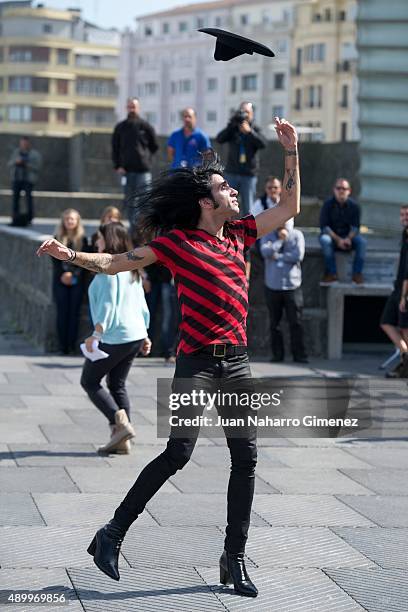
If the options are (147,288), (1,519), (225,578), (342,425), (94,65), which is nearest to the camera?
(225,578)

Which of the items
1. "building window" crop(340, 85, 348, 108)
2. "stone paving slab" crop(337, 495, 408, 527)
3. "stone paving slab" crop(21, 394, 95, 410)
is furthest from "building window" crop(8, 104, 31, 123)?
"stone paving slab" crop(337, 495, 408, 527)

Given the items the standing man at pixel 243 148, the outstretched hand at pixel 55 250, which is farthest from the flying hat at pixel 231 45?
the standing man at pixel 243 148

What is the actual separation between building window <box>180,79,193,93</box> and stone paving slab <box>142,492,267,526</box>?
146 metres

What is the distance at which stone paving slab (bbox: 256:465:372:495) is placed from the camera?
9.09 meters

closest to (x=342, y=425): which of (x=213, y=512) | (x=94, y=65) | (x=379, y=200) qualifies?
(x=213, y=512)

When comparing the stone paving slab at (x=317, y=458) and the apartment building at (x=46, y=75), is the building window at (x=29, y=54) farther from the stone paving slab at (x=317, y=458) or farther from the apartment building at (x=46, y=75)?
the stone paving slab at (x=317, y=458)

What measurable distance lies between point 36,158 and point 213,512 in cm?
1751

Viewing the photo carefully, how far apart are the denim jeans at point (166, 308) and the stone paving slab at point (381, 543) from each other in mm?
8570

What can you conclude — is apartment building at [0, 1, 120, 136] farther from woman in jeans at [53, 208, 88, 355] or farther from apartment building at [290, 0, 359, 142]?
woman in jeans at [53, 208, 88, 355]

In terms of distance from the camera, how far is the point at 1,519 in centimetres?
782

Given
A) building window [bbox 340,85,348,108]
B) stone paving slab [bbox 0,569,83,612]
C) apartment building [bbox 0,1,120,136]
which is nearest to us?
stone paving slab [bbox 0,569,83,612]

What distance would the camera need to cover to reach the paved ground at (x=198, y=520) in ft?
21.3

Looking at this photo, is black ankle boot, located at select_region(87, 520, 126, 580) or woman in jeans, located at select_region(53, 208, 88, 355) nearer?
black ankle boot, located at select_region(87, 520, 126, 580)

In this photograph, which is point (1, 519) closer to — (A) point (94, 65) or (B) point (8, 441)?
(B) point (8, 441)
